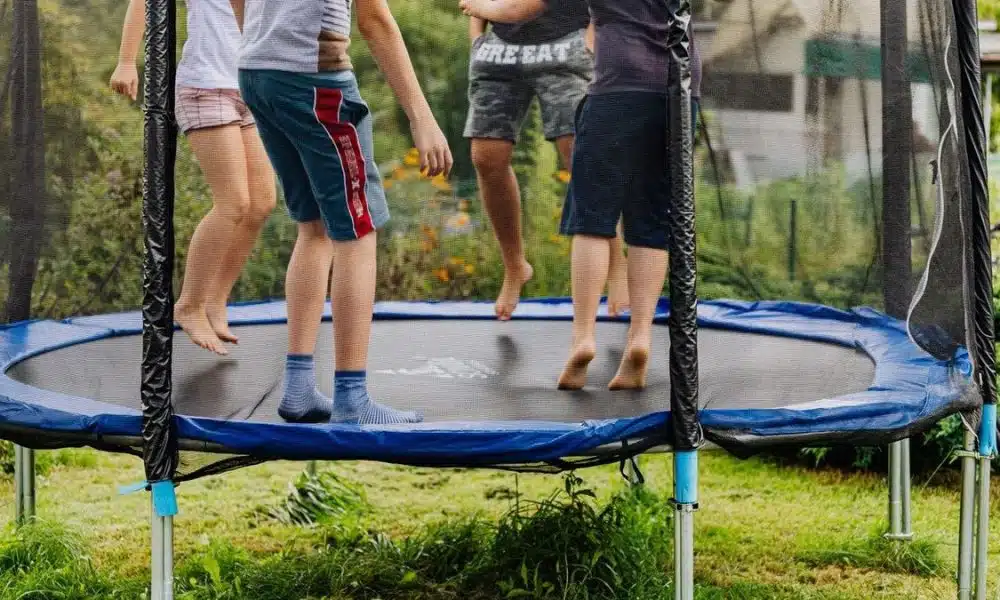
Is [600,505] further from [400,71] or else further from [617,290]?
[400,71]

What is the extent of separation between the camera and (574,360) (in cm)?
260

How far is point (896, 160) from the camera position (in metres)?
2.42

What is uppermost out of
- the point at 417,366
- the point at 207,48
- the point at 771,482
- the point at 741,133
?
the point at 207,48

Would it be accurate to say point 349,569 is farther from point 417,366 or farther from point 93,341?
point 93,341

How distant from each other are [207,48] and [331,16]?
369 mm

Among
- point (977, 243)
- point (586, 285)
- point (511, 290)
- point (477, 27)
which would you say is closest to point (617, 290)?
point (511, 290)

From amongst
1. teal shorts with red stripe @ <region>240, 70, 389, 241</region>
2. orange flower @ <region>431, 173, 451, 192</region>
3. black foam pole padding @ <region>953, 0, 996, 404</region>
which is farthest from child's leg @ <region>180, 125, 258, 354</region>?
black foam pole padding @ <region>953, 0, 996, 404</region>

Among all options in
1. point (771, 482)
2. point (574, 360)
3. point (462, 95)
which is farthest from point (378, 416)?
point (771, 482)

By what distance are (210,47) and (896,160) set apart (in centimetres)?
136

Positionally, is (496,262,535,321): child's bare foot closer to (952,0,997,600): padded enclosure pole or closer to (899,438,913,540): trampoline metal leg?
(899,438,913,540): trampoline metal leg

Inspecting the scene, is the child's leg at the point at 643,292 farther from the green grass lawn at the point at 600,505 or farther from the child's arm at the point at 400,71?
the green grass lawn at the point at 600,505

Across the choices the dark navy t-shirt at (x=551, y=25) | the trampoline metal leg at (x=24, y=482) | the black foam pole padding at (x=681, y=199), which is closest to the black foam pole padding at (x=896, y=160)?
the black foam pole padding at (x=681, y=199)

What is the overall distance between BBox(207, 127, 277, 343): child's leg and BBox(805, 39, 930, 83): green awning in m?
1.09

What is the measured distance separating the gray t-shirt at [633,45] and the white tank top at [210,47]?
0.71m
